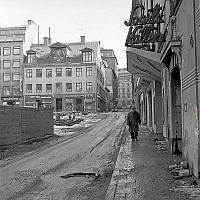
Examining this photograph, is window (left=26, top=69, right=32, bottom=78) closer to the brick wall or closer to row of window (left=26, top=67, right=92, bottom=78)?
row of window (left=26, top=67, right=92, bottom=78)

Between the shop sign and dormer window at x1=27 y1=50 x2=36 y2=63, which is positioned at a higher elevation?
dormer window at x1=27 y1=50 x2=36 y2=63

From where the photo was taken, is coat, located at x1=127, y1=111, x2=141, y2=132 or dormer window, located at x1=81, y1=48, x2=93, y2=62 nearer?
coat, located at x1=127, y1=111, x2=141, y2=132

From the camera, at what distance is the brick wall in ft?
59.0

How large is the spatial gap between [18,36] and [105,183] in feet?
211

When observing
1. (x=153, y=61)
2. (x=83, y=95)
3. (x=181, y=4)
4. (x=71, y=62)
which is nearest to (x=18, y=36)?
(x=71, y=62)

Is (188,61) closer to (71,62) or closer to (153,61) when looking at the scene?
(153,61)

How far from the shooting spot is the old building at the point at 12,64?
68375mm

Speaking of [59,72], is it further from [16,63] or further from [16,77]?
[16,63]

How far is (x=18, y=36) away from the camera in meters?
69.3

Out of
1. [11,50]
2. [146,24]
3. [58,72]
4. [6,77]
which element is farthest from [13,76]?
[146,24]

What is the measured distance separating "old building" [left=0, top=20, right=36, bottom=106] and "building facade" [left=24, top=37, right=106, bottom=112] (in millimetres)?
1346

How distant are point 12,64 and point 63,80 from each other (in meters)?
10.2

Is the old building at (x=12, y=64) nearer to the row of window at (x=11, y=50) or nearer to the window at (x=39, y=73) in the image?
the row of window at (x=11, y=50)

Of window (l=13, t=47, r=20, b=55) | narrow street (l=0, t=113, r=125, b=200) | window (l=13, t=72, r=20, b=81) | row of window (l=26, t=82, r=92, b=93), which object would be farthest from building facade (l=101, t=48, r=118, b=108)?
narrow street (l=0, t=113, r=125, b=200)
